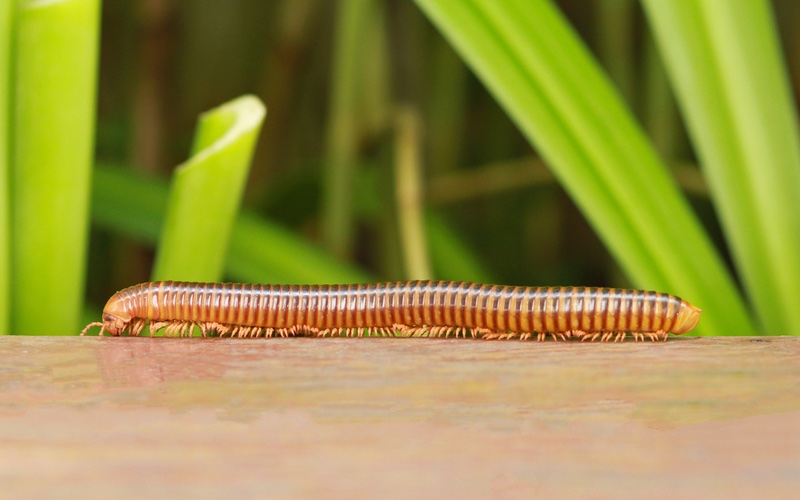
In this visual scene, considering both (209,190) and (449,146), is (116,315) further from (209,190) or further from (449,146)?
(449,146)

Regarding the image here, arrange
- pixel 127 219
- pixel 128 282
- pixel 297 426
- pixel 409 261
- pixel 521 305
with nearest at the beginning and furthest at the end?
pixel 297 426 → pixel 521 305 → pixel 127 219 → pixel 409 261 → pixel 128 282

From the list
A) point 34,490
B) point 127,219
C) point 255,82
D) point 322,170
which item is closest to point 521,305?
point 34,490

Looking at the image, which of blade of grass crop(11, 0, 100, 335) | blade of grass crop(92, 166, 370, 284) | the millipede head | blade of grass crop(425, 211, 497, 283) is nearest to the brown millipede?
the millipede head

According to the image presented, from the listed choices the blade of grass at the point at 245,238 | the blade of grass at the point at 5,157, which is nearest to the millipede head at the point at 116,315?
the blade of grass at the point at 5,157

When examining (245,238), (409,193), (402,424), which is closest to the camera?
(402,424)

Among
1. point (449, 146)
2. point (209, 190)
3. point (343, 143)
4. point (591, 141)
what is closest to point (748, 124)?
point (591, 141)

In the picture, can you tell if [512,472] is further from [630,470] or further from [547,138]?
[547,138]
